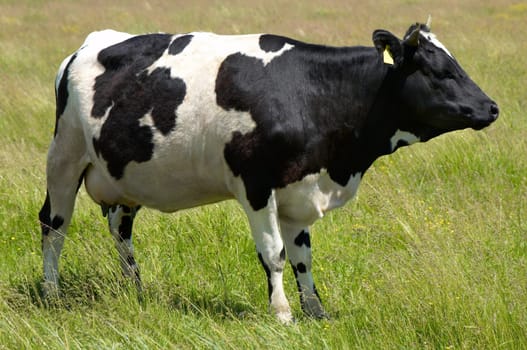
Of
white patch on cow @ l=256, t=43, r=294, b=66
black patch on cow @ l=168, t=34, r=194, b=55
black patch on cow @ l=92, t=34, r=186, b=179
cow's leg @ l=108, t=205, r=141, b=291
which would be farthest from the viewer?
cow's leg @ l=108, t=205, r=141, b=291

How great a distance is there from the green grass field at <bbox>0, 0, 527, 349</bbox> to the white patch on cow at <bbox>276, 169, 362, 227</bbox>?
511 millimetres

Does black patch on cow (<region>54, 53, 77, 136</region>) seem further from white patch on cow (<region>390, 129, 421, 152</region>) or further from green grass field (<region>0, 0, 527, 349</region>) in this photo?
white patch on cow (<region>390, 129, 421, 152</region>)

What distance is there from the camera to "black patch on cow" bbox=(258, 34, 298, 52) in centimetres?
552

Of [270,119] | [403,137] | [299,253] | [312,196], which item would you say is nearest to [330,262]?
[299,253]

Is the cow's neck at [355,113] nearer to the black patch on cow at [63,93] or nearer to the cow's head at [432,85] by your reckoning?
the cow's head at [432,85]

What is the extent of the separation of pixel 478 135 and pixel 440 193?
143cm

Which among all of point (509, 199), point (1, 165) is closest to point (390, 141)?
point (509, 199)

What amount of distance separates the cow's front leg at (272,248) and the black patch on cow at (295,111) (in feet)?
0.23

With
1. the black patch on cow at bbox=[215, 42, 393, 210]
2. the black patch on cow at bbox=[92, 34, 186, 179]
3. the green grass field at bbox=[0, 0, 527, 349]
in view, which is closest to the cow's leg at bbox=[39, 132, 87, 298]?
the green grass field at bbox=[0, 0, 527, 349]

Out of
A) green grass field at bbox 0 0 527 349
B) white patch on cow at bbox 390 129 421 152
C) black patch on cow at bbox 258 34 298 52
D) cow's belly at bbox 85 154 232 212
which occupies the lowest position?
green grass field at bbox 0 0 527 349

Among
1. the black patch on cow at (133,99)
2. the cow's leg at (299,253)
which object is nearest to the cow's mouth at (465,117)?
the cow's leg at (299,253)

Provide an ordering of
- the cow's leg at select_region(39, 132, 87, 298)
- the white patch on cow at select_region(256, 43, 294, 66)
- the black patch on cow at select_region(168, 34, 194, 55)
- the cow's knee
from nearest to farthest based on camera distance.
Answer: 1. the cow's knee
2. the white patch on cow at select_region(256, 43, 294, 66)
3. the black patch on cow at select_region(168, 34, 194, 55)
4. the cow's leg at select_region(39, 132, 87, 298)

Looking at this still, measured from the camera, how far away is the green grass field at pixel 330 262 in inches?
181

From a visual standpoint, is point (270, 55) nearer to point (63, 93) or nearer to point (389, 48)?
point (389, 48)
